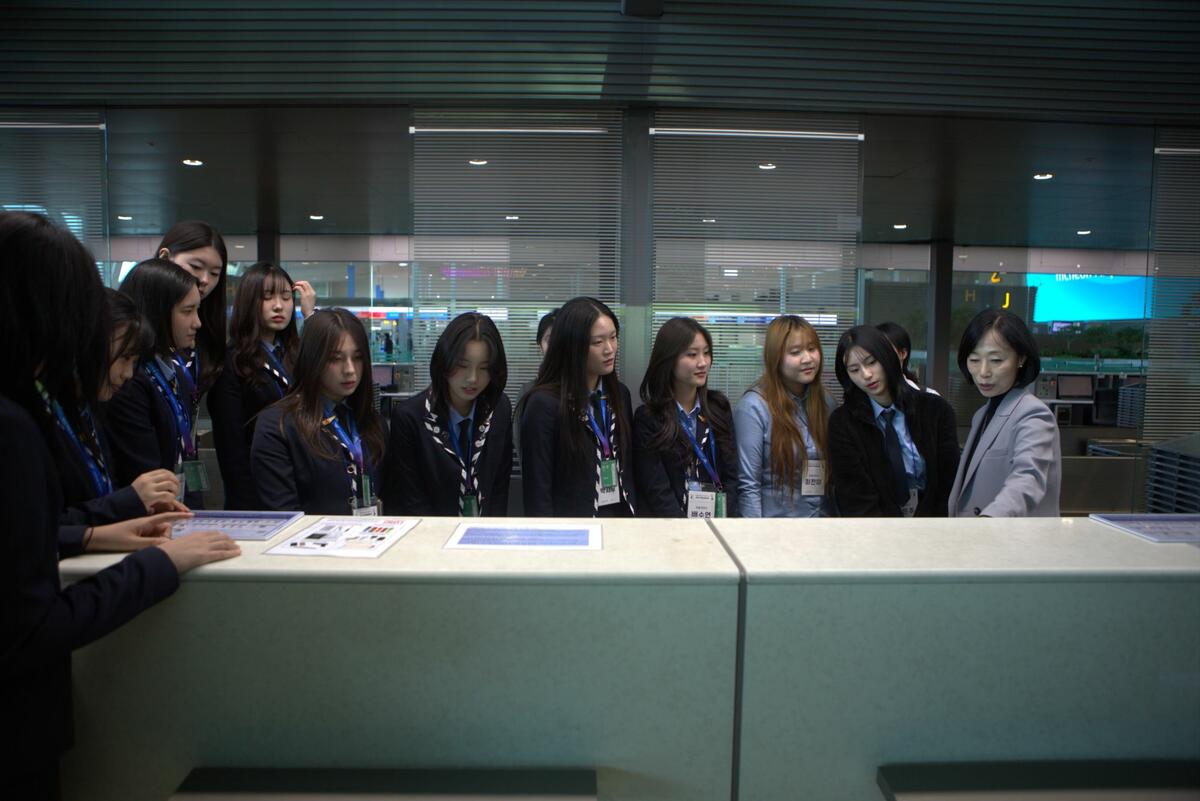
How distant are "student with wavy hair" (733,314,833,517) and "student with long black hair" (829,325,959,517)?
0.13 metres

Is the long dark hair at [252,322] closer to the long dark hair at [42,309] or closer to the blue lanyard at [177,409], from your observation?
the blue lanyard at [177,409]

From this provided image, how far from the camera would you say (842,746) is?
Result: 1.31m

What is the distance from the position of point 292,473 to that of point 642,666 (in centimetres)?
156

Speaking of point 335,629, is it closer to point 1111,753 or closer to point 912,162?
point 1111,753

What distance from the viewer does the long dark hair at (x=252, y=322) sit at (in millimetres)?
2998

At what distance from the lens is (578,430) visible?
2924 millimetres

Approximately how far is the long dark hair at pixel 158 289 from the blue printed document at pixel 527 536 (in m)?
1.66

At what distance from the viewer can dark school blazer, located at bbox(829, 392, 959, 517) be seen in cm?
281

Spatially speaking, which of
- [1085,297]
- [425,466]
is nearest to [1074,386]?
[1085,297]

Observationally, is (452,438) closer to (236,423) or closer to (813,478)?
(236,423)

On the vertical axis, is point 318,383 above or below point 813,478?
above

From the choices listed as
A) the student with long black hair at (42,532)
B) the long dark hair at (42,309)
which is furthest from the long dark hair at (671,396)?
the long dark hair at (42,309)

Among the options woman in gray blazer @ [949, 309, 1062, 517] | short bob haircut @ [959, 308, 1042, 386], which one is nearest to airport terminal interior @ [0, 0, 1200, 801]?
woman in gray blazer @ [949, 309, 1062, 517]

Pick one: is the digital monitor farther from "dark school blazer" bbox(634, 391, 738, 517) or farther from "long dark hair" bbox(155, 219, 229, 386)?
"long dark hair" bbox(155, 219, 229, 386)
